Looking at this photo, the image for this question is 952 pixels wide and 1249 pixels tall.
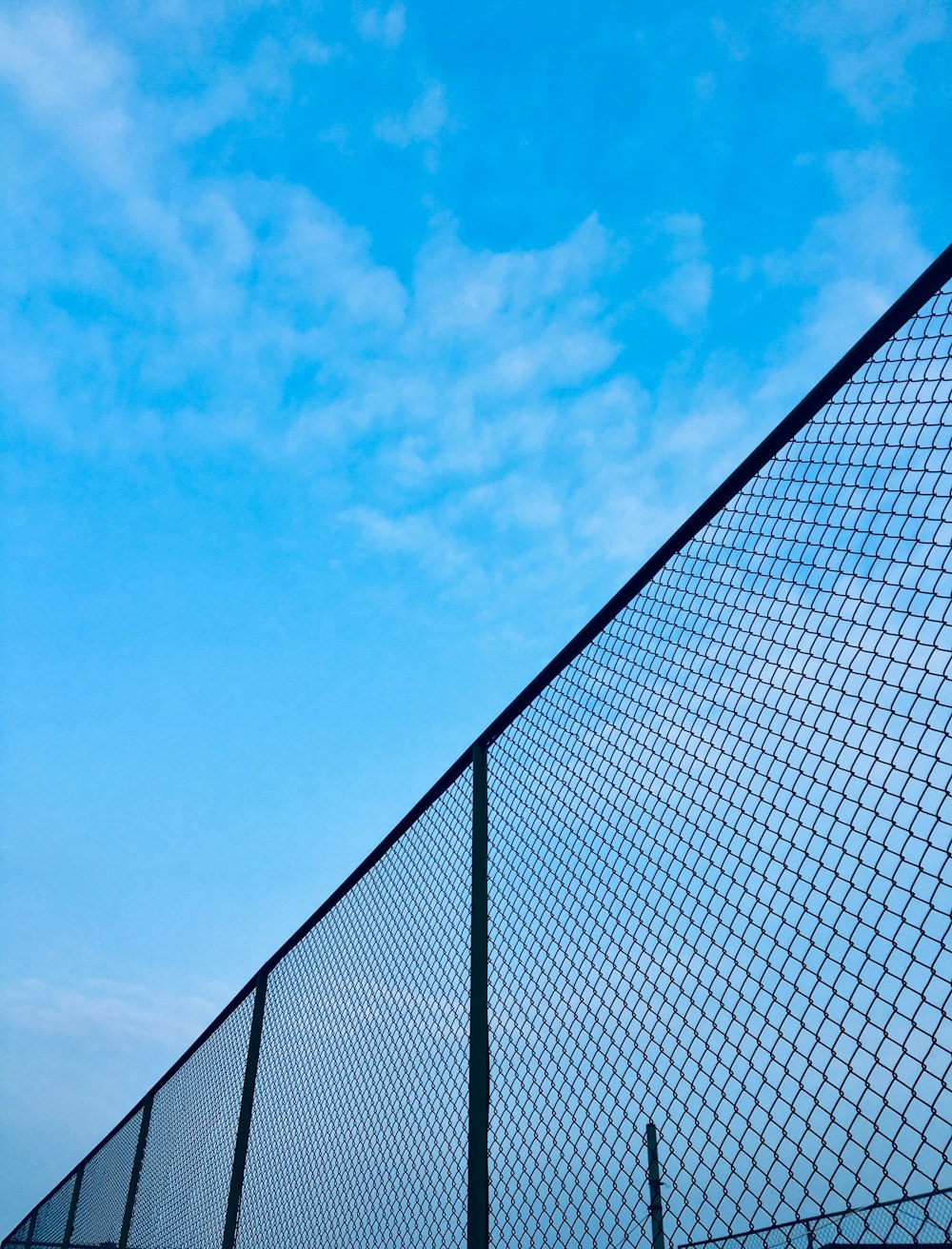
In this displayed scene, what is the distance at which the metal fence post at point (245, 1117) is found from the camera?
461 centimetres

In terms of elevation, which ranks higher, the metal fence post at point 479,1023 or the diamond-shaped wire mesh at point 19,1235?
the metal fence post at point 479,1023

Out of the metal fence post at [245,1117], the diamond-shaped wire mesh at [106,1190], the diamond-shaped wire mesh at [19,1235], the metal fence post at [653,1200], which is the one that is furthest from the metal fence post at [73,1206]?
the metal fence post at [653,1200]

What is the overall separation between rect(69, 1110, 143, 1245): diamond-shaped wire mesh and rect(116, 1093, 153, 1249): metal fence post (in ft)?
0.41

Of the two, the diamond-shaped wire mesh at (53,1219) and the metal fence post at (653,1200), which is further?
the diamond-shaped wire mesh at (53,1219)

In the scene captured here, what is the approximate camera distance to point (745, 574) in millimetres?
2297

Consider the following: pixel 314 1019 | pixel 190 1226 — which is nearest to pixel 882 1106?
pixel 314 1019

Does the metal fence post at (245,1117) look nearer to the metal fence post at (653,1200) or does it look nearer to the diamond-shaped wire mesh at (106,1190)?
the metal fence post at (653,1200)

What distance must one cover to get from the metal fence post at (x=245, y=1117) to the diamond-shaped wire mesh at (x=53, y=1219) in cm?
591

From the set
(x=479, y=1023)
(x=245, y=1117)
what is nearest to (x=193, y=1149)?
(x=245, y=1117)

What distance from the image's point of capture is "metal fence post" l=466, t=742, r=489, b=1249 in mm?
2676

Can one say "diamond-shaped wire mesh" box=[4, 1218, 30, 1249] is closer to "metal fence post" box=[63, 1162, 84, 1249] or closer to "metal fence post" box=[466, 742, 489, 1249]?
"metal fence post" box=[63, 1162, 84, 1249]

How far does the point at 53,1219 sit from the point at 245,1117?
7269mm

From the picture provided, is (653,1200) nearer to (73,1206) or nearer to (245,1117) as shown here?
(245,1117)

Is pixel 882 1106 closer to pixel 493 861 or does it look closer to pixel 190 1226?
pixel 493 861
